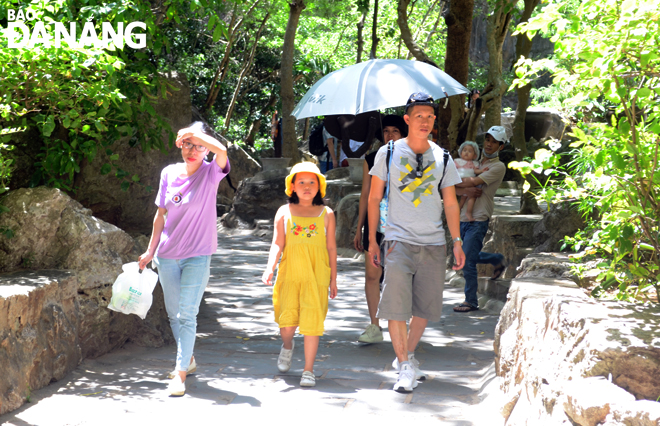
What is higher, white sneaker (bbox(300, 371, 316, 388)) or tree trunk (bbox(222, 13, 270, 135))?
tree trunk (bbox(222, 13, 270, 135))

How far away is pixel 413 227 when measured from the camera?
14.8 ft

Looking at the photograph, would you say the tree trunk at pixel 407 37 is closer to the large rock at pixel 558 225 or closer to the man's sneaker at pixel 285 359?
the large rock at pixel 558 225

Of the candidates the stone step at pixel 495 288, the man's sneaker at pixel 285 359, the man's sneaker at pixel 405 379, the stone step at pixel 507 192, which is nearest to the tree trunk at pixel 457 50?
the stone step at pixel 495 288

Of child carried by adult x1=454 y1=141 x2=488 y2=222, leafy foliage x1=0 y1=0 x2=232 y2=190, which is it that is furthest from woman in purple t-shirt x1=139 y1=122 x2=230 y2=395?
child carried by adult x1=454 y1=141 x2=488 y2=222

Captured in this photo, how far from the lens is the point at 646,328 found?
301 centimetres

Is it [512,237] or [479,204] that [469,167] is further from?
[512,237]

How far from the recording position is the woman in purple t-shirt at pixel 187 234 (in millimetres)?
4410

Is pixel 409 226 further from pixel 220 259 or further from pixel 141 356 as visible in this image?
pixel 220 259

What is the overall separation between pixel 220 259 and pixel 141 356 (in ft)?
19.0

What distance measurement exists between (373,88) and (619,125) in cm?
378

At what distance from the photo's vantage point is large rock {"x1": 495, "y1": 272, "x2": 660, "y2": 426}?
8.77 ft

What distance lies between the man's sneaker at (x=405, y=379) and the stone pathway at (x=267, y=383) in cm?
5

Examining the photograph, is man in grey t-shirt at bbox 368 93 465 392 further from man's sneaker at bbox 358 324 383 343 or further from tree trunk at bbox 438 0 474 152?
tree trunk at bbox 438 0 474 152

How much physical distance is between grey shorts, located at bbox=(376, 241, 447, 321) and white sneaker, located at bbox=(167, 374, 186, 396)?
1331 mm
